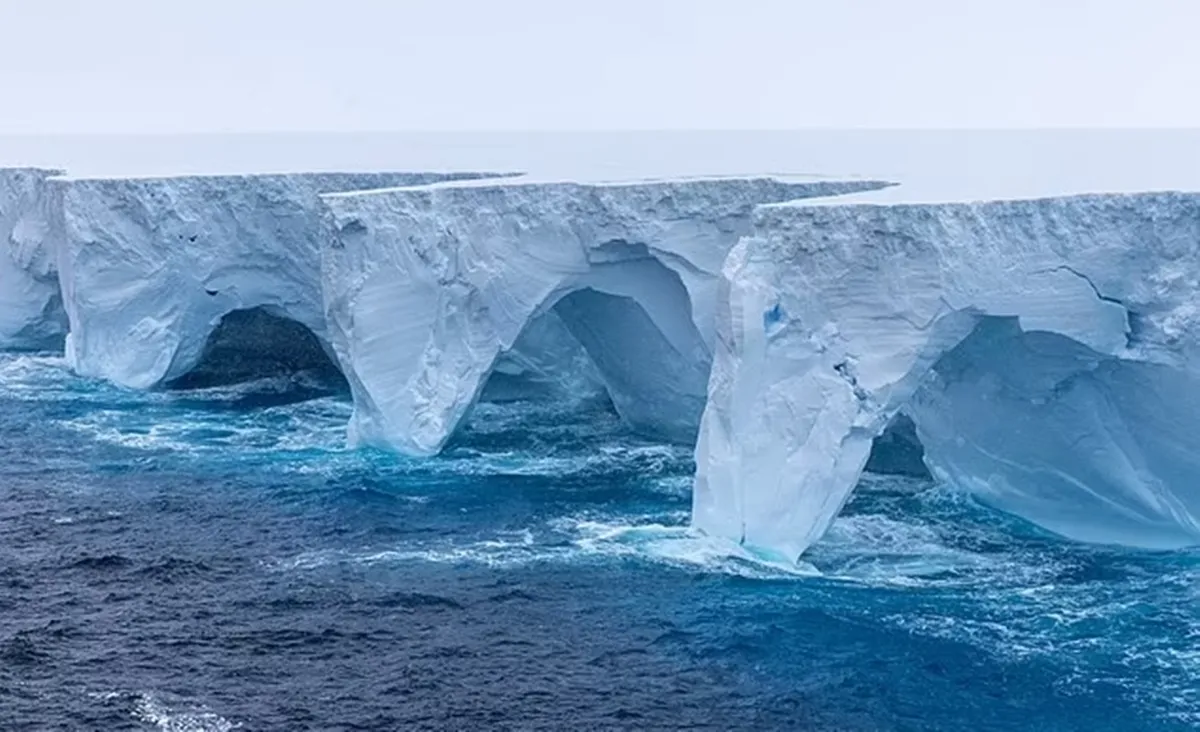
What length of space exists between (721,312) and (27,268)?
794 inches

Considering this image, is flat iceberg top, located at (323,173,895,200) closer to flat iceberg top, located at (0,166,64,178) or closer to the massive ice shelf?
the massive ice shelf

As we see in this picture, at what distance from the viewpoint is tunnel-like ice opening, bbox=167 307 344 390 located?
31234mm

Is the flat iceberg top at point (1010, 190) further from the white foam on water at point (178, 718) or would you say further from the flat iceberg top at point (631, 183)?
the white foam on water at point (178, 718)

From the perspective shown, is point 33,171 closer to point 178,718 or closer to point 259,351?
point 259,351

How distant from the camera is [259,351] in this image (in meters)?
32.3

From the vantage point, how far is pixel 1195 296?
58.9 ft

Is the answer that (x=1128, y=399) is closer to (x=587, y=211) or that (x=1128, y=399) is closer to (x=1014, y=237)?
(x=1014, y=237)

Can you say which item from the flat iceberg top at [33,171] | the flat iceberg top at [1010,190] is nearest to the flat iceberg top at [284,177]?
the flat iceberg top at [33,171]

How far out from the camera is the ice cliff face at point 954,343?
60.1 feet

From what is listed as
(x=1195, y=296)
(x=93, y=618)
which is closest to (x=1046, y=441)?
(x=1195, y=296)

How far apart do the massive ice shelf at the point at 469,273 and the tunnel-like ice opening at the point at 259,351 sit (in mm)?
7508

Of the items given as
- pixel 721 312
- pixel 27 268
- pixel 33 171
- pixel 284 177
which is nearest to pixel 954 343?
pixel 721 312

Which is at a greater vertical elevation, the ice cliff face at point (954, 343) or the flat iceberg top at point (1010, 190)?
the flat iceberg top at point (1010, 190)

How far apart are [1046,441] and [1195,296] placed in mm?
2880
